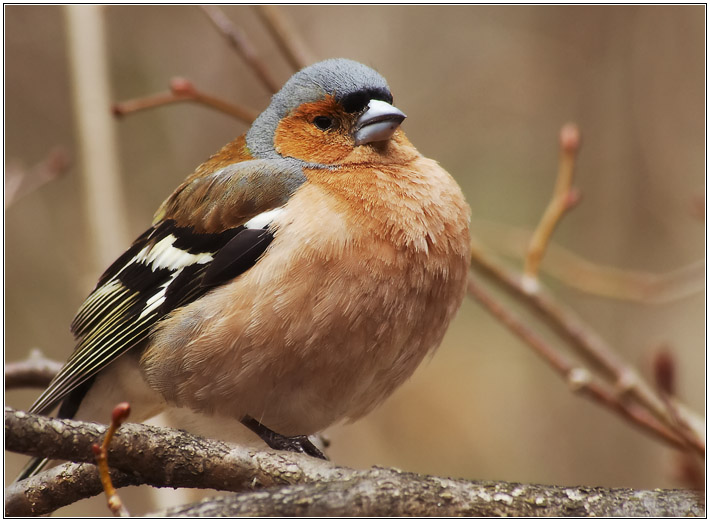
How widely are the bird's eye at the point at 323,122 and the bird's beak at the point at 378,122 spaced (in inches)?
→ 6.2

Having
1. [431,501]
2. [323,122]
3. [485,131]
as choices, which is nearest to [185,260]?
[323,122]

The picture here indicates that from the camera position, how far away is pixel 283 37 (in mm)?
4367

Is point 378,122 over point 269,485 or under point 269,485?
over

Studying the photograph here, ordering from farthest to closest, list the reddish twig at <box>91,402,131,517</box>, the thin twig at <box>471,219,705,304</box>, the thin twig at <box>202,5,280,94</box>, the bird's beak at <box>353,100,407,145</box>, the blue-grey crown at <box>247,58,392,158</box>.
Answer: the thin twig at <box>471,219,705,304</box> < the thin twig at <box>202,5,280,94</box> < the blue-grey crown at <box>247,58,392,158</box> < the bird's beak at <box>353,100,407,145</box> < the reddish twig at <box>91,402,131,517</box>

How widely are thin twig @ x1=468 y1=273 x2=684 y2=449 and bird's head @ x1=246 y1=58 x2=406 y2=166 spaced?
1.05 m

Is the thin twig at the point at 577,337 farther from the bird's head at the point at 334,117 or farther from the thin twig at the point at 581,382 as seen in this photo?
the bird's head at the point at 334,117

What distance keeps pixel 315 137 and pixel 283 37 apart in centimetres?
89

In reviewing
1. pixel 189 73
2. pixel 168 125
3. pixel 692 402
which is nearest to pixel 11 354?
pixel 168 125

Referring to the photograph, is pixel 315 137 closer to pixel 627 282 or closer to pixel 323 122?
pixel 323 122

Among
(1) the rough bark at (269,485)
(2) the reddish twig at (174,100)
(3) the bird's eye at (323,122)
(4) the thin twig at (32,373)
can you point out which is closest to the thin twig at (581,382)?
(1) the rough bark at (269,485)

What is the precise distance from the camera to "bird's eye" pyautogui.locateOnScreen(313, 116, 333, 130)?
379cm

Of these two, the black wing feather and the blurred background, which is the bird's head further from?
the blurred background

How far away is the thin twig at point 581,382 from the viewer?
131 inches

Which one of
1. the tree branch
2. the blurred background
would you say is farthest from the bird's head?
the blurred background
